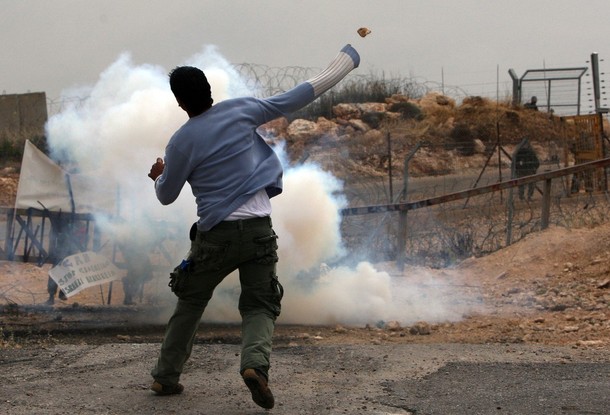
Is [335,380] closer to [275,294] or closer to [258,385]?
[275,294]

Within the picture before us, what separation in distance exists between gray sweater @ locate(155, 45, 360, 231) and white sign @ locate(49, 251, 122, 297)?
13.7 feet

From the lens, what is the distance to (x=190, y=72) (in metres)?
4.88

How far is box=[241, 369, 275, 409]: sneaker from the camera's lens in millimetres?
4516

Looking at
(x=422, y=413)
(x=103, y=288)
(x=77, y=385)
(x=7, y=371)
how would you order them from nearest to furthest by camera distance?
(x=422, y=413), (x=77, y=385), (x=7, y=371), (x=103, y=288)

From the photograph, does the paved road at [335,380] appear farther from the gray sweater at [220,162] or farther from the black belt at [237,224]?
the gray sweater at [220,162]

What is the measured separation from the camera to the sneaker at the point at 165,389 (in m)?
5.04

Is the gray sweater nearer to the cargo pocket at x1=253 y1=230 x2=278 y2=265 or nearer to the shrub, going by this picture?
the cargo pocket at x1=253 y1=230 x2=278 y2=265

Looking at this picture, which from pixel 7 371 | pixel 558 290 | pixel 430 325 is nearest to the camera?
pixel 7 371

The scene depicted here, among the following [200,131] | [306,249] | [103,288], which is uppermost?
[200,131]

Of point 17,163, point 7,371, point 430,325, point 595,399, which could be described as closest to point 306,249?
point 430,325

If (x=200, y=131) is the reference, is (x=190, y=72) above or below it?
above

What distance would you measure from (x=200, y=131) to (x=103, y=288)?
6.40 meters

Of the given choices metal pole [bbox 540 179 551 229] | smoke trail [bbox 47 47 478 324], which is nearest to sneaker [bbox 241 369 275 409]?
smoke trail [bbox 47 47 478 324]

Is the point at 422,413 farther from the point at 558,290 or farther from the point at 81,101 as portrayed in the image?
the point at 81,101
